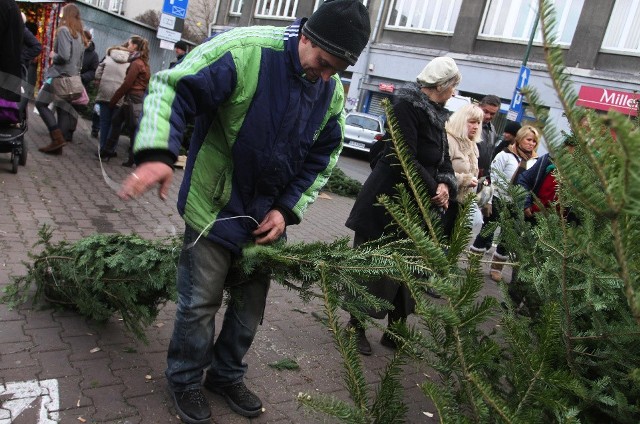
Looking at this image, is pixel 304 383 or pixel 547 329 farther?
pixel 304 383

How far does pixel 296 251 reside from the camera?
237 cm

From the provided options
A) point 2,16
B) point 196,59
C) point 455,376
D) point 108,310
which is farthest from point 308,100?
point 2,16

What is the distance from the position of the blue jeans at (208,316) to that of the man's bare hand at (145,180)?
577 mm

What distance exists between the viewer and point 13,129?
6.67m

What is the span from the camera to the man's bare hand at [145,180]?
1859 millimetres

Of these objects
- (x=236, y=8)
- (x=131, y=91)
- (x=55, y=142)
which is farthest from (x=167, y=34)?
(x=236, y=8)

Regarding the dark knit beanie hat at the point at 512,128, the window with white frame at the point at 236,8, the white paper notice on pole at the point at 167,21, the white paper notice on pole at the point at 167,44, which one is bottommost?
the dark knit beanie hat at the point at 512,128

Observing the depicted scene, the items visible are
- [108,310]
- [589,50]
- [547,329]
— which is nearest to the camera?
[547,329]

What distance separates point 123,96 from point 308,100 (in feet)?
22.3

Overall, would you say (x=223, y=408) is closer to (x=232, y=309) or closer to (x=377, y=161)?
(x=232, y=309)

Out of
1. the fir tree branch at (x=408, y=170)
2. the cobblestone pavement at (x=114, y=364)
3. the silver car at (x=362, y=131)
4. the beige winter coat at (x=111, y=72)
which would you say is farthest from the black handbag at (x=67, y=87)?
the silver car at (x=362, y=131)

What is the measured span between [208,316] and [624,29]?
21.6m

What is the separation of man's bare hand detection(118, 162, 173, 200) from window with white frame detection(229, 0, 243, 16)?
114 feet

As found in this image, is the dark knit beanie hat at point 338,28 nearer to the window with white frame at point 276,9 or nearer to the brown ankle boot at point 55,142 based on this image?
the brown ankle boot at point 55,142
